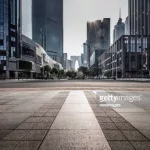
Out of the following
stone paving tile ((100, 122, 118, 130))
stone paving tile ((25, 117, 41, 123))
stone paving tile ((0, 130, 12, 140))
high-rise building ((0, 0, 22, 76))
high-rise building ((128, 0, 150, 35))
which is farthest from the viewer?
high-rise building ((128, 0, 150, 35))

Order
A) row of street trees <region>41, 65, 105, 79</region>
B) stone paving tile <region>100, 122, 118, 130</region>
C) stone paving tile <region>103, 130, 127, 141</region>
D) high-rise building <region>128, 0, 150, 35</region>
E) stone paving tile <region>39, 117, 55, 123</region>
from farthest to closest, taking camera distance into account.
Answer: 1. high-rise building <region>128, 0, 150, 35</region>
2. row of street trees <region>41, 65, 105, 79</region>
3. stone paving tile <region>39, 117, 55, 123</region>
4. stone paving tile <region>100, 122, 118, 130</region>
5. stone paving tile <region>103, 130, 127, 141</region>

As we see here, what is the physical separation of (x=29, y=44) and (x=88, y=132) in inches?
3905

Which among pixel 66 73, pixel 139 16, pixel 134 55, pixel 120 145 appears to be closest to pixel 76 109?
pixel 120 145

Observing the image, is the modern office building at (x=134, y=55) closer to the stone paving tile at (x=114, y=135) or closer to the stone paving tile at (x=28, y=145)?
the stone paving tile at (x=114, y=135)

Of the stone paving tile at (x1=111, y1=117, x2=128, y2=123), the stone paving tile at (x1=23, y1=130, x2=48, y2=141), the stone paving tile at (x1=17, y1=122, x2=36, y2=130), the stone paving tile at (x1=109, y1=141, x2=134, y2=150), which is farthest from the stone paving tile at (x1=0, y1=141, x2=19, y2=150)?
the stone paving tile at (x1=111, y1=117, x2=128, y2=123)

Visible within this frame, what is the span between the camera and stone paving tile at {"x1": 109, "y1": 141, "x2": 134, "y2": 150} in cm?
376

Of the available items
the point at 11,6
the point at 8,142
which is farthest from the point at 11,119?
the point at 11,6

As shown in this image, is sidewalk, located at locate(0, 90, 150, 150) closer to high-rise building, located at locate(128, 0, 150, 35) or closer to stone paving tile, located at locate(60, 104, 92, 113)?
stone paving tile, located at locate(60, 104, 92, 113)

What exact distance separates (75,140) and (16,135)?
4.84 feet

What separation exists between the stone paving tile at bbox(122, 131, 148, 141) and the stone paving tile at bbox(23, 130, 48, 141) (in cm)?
204

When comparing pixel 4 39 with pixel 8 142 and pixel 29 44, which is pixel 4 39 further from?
pixel 8 142

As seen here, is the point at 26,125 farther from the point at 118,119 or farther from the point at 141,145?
the point at 141,145

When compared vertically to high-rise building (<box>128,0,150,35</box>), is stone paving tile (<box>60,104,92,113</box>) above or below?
below

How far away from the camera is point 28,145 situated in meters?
3.92
